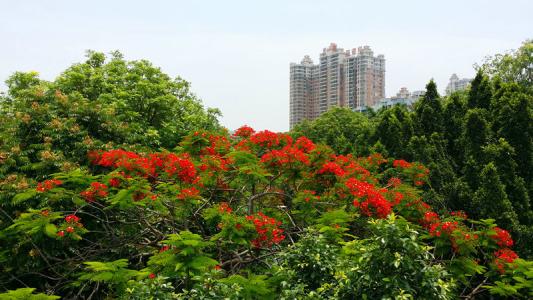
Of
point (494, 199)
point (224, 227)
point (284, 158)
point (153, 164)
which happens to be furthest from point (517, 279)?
point (153, 164)

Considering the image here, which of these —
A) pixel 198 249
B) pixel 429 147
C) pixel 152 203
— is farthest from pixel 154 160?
pixel 429 147

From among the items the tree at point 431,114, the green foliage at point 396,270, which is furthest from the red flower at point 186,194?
the tree at point 431,114

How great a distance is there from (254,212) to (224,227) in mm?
2291

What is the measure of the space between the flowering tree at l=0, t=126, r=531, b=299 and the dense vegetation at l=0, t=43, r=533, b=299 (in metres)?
0.03

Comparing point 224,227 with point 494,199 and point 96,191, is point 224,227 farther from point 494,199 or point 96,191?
point 494,199

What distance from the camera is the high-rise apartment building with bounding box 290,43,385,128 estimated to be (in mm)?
53250

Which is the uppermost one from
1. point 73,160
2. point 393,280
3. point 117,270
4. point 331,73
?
point 331,73

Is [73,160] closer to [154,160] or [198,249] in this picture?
[154,160]

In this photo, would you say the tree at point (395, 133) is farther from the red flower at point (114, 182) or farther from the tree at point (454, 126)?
the red flower at point (114, 182)

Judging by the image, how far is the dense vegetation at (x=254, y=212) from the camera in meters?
4.85

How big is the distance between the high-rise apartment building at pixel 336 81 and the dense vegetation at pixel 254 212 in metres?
42.6

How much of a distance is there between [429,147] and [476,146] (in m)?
0.93

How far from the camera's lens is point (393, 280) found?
3.94m

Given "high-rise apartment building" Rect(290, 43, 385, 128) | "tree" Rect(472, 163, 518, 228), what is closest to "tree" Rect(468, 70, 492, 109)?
"tree" Rect(472, 163, 518, 228)
